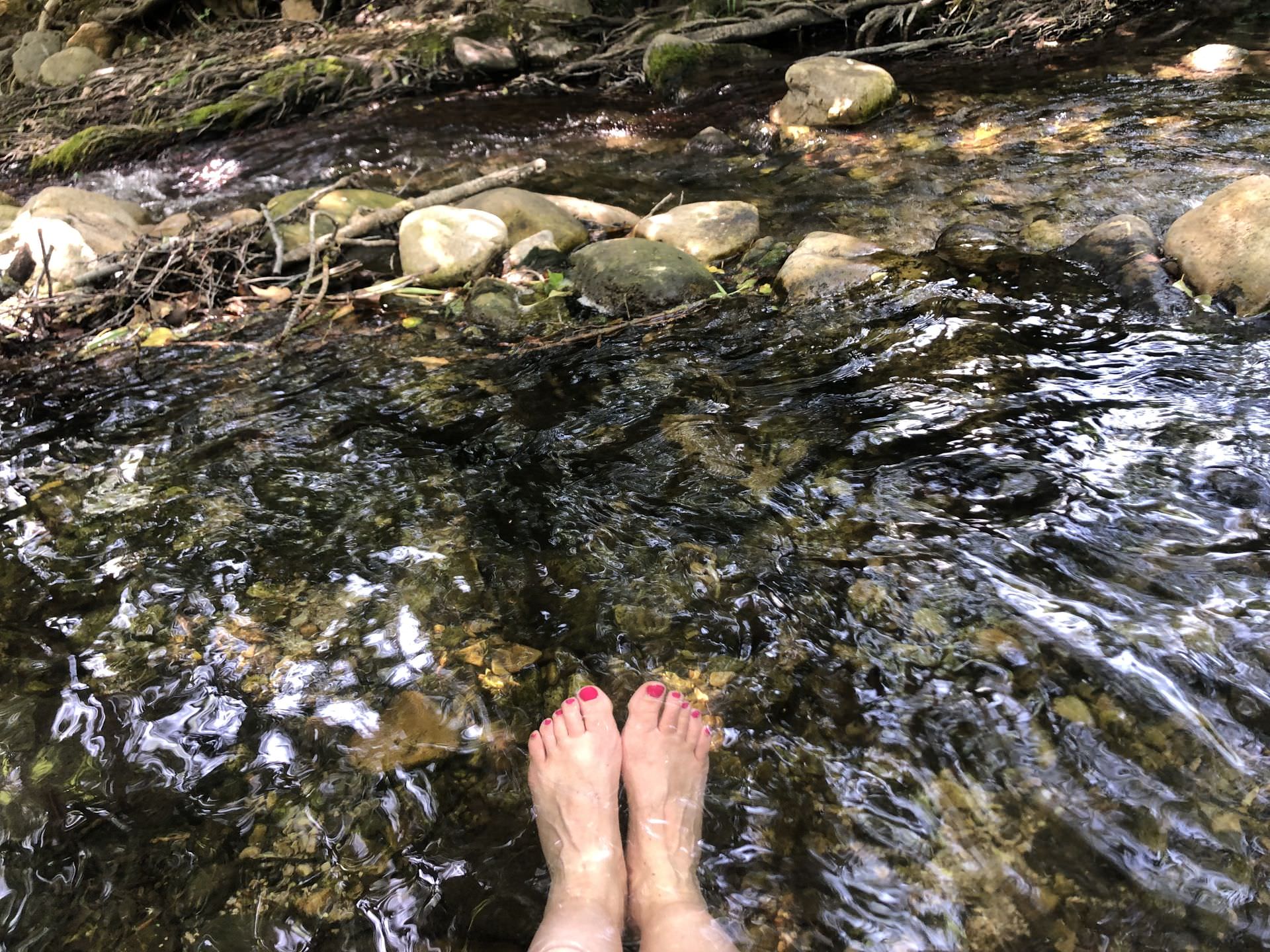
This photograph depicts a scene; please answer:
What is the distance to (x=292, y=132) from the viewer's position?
24.3 ft

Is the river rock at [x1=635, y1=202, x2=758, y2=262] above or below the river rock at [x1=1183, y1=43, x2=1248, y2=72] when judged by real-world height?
below

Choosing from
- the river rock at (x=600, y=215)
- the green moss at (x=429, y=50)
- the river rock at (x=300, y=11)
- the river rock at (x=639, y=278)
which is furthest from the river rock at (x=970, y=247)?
the river rock at (x=300, y=11)

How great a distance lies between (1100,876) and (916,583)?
78 cm

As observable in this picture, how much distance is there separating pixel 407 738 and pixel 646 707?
0.58m

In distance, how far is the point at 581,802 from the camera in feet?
5.74

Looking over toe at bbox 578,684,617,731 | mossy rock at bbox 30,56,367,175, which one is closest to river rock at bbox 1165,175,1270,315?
toe at bbox 578,684,617,731

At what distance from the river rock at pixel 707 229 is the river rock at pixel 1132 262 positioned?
5.35 ft

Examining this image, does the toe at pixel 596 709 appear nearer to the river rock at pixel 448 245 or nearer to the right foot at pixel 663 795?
the right foot at pixel 663 795

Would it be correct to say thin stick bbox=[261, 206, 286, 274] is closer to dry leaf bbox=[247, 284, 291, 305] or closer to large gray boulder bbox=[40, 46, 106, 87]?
Answer: dry leaf bbox=[247, 284, 291, 305]

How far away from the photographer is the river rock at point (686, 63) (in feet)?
24.7

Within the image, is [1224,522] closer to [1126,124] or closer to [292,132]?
[1126,124]

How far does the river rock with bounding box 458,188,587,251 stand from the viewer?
174 inches

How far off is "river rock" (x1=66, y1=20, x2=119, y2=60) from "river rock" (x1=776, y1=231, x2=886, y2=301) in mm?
12344

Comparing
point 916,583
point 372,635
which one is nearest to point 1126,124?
point 916,583
